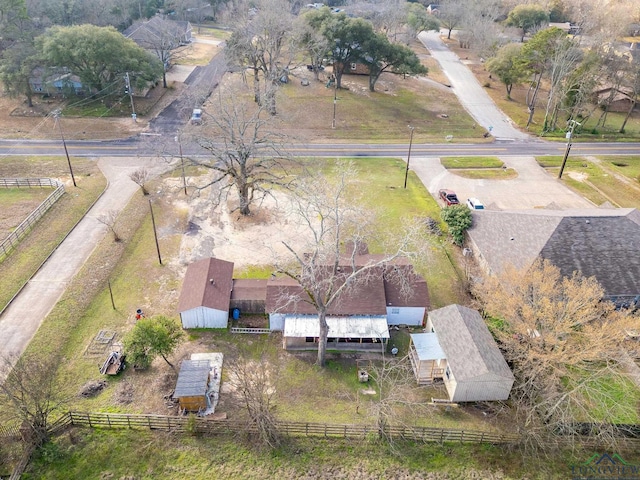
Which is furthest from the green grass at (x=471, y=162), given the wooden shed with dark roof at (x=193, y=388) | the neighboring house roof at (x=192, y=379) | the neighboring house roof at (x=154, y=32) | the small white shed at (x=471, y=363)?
the neighboring house roof at (x=154, y=32)

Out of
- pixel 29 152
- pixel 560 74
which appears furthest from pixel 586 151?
pixel 29 152

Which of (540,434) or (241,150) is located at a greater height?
(241,150)

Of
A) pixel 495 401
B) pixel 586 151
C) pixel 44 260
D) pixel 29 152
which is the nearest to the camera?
pixel 495 401

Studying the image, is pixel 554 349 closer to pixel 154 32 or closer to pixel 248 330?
pixel 248 330

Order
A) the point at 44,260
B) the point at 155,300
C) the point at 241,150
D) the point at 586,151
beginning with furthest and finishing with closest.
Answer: the point at 586,151 < the point at 241,150 < the point at 44,260 < the point at 155,300

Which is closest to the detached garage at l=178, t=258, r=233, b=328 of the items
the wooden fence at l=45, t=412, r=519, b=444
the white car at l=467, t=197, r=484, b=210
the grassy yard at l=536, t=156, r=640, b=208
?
the wooden fence at l=45, t=412, r=519, b=444

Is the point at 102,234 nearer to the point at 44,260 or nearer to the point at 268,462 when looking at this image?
the point at 44,260
